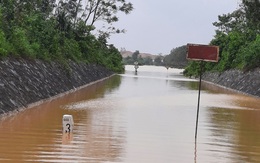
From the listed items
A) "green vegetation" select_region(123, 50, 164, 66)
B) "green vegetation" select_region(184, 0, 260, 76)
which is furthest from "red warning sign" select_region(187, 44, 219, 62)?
"green vegetation" select_region(123, 50, 164, 66)

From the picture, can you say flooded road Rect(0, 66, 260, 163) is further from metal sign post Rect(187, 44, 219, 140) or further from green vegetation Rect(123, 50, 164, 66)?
green vegetation Rect(123, 50, 164, 66)

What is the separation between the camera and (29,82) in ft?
65.9

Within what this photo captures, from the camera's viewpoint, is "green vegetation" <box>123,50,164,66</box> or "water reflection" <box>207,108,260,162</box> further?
"green vegetation" <box>123,50,164,66</box>

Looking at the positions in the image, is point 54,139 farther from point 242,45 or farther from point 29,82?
point 242,45

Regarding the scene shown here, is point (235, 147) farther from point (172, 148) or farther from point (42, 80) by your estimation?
point (42, 80)

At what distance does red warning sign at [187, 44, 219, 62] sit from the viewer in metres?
13.1

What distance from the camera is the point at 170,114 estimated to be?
18.9 metres

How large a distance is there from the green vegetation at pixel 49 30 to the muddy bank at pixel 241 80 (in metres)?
12.8

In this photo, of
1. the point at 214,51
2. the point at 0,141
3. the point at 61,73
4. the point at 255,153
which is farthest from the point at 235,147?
the point at 61,73

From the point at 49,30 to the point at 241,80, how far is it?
54.0 ft

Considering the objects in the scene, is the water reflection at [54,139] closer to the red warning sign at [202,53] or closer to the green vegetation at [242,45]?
the red warning sign at [202,53]

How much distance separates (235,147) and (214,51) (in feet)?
8.90

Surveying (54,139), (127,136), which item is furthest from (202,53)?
(54,139)

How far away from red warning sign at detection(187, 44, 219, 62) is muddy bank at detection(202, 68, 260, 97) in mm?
18673
